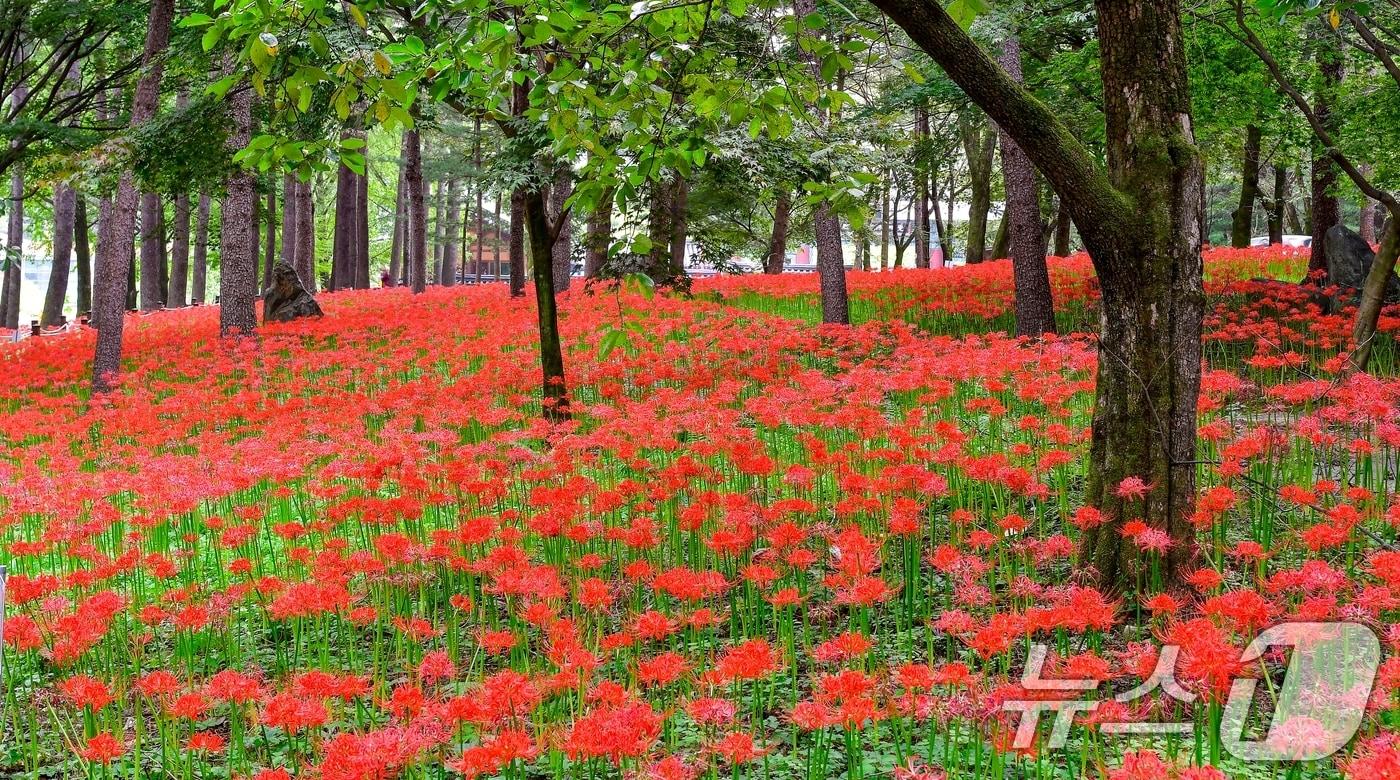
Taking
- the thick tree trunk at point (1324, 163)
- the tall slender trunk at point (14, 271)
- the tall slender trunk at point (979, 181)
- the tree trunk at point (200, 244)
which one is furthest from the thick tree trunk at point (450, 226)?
the thick tree trunk at point (1324, 163)

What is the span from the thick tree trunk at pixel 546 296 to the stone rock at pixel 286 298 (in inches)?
469

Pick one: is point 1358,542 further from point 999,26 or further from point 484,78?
point 999,26

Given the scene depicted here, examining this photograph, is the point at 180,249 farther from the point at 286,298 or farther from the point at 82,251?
the point at 286,298

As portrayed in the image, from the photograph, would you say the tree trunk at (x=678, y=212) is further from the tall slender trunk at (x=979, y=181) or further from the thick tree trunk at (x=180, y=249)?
the thick tree trunk at (x=180, y=249)

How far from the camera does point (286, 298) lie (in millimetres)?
20891

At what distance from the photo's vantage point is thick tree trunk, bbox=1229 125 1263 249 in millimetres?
16062

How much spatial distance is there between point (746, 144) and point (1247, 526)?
5.97 m

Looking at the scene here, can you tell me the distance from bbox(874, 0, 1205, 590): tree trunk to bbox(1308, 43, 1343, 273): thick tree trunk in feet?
26.6

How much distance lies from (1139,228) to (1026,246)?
8.56 metres

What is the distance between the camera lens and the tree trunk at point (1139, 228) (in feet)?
15.5

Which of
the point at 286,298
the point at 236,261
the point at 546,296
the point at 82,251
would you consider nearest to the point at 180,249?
the point at 82,251

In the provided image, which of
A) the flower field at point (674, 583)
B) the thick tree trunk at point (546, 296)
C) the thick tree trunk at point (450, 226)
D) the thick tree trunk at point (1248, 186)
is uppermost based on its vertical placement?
the thick tree trunk at point (450, 226)

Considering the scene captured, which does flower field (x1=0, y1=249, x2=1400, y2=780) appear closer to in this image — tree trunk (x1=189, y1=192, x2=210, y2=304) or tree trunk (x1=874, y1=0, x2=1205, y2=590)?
tree trunk (x1=874, y1=0, x2=1205, y2=590)

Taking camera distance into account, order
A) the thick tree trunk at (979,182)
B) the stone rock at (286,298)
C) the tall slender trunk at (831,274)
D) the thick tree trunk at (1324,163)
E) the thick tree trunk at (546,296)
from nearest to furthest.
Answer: the thick tree trunk at (546,296) < the thick tree trunk at (1324,163) < the tall slender trunk at (831,274) < the stone rock at (286,298) < the thick tree trunk at (979,182)
